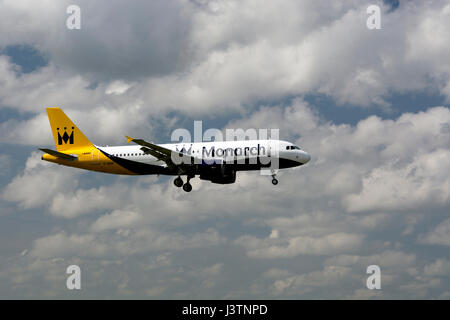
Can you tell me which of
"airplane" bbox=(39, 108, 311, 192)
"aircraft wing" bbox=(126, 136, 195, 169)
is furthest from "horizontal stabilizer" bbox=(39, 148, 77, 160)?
"aircraft wing" bbox=(126, 136, 195, 169)

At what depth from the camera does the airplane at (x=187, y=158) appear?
62688 millimetres

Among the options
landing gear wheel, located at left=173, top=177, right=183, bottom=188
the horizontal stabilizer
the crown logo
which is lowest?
landing gear wheel, located at left=173, top=177, right=183, bottom=188

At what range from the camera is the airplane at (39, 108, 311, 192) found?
6269 cm

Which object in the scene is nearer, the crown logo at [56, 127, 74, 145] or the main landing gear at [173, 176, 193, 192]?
the main landing gear at [173, 176, 193, 192]

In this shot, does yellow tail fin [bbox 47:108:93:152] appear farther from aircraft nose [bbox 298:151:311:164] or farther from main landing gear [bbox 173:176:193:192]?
aircraft nose [bbox 298:151:311:164]

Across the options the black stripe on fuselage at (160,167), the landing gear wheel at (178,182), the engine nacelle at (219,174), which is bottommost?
the landing gear wheel at (178,182)

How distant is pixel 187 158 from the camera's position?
206 feet

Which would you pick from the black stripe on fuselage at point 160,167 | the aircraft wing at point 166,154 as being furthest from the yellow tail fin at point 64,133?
the aircraft wing at point 166,154

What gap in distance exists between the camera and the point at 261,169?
63.8m

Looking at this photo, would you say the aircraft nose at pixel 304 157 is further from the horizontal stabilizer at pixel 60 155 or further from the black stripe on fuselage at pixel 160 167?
the horizontal stabilizer at pixel 60 155

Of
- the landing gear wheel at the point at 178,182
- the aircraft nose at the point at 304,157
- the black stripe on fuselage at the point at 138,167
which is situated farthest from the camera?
the black stripe on fuselage at the point at 138,167
